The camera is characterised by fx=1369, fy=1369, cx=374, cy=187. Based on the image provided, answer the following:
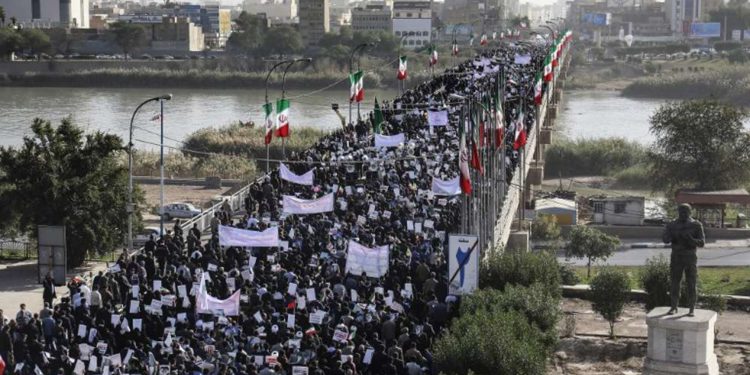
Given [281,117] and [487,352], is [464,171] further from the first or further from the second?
[281,117]

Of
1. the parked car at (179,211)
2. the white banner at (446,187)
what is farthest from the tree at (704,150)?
the white banner at (446,187)

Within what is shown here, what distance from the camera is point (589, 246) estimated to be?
110ft

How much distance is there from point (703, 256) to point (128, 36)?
3867 inches

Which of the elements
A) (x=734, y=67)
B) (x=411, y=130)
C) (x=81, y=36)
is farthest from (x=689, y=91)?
(x=411, y=130)

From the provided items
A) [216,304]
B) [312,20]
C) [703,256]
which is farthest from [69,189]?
[312,20]

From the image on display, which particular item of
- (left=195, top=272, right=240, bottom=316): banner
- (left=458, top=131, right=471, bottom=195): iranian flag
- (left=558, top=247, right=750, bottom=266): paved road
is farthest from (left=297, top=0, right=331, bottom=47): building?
(left=195, top=272, right=240, bottom=316): banner

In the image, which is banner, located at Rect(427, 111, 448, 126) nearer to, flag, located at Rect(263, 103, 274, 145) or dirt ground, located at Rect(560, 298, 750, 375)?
flag, located at Rect(263, 103, 274, 145)

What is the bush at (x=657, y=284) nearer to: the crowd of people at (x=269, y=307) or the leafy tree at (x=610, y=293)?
the leafy tree at (x=610, y=293)

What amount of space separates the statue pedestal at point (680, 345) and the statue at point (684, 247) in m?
0.33

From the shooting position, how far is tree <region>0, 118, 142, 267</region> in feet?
97.3

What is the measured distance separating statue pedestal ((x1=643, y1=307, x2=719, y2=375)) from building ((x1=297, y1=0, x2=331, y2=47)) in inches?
5019

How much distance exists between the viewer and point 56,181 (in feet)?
97.7

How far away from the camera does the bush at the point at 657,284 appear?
2055 cm

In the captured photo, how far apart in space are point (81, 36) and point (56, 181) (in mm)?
105934
